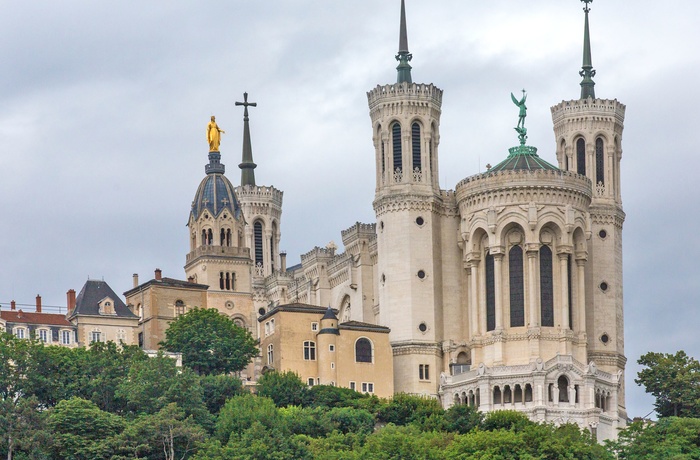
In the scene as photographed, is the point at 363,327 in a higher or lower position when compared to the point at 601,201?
lower

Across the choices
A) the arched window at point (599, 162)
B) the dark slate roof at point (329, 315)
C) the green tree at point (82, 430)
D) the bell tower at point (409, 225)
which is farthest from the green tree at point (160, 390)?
the arched window at point (599, 162)

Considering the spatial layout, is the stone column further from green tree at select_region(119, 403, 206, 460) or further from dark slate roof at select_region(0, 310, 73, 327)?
dark slate roof at select_region(0, 310, 73, 327)

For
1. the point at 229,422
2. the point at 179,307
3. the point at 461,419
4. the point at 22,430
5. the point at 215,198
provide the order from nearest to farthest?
the point at 22,430 < the point at 229,422 < the point at 461,419 < the point at 179,307 < the point at 215,198

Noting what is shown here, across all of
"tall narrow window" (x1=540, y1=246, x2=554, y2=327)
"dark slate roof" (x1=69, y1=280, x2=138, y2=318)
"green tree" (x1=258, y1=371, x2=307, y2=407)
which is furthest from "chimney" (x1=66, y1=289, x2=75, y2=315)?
"tall narrow window" (x1=540, y1=246, x2=554, y2=327)

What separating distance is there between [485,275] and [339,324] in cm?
1096

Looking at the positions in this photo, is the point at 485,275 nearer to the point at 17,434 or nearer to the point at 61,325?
the point at 61,325

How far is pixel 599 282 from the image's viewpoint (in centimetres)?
16800

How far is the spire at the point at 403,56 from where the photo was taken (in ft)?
552

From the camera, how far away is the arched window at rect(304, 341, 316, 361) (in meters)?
158

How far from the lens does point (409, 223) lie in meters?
162

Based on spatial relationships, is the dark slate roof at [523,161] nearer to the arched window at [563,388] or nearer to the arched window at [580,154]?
the arched window at [580,154]

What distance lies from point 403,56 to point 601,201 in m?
18.4

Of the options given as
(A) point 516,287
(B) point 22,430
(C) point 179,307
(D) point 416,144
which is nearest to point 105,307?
(C) point 179,307

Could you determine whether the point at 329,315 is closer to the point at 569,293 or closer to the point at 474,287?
the point at 474,287
